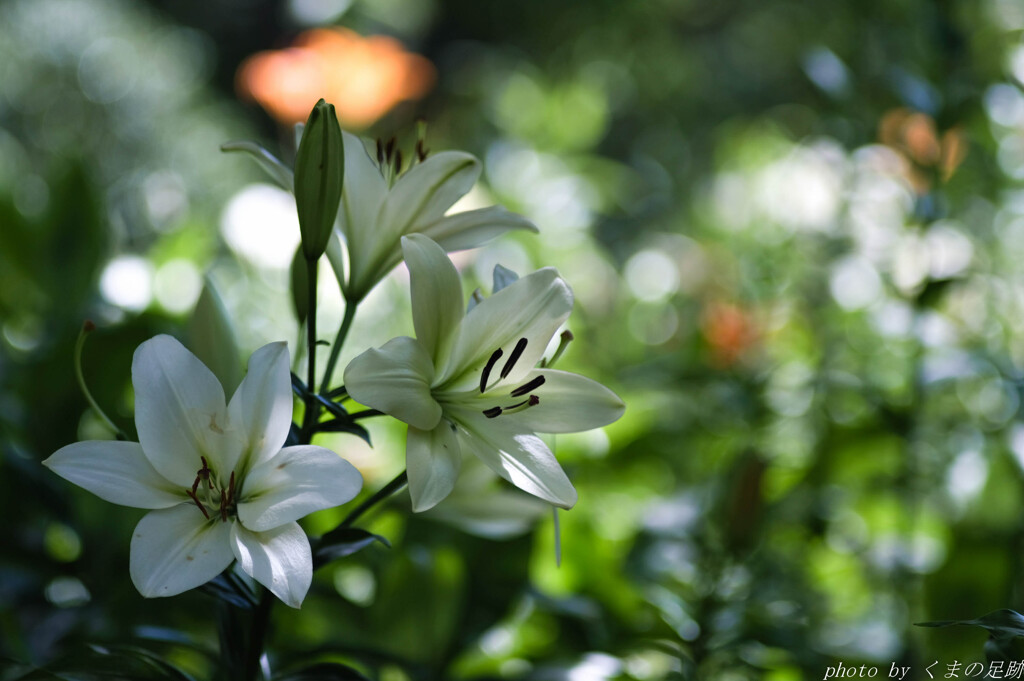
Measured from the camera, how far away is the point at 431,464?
0.86 ft

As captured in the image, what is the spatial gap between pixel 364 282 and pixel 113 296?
0.36 meters

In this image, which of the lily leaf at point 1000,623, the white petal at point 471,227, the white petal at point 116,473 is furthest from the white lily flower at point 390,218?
the lily leaf at point 1000,623

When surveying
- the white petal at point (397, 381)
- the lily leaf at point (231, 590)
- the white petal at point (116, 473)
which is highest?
the white petal at point (397, 381)

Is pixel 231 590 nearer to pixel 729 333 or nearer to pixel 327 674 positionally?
pixel 327 674

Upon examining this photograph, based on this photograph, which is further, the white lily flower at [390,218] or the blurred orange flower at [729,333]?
the blurred orange flower at [729,333]

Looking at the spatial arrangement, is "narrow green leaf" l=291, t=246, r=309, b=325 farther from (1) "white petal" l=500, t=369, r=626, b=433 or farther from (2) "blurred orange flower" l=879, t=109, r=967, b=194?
(2) "blurred orange flower" l=879, t=109, r=967, b=194

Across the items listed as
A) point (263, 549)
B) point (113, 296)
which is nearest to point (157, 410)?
point (263, 549)

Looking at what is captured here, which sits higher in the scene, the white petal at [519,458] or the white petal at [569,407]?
the white petal at [569,407]

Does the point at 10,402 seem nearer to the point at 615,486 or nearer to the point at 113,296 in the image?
the point at 113,296

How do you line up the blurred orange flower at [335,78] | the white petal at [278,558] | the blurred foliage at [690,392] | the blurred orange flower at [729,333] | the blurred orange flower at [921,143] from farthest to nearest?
the blurred orange flower at [335,78] → the blurred orange flower at [729,333] → the blurred orange flower at [921,143] → the blurred foliage at [690,392] → the white petal at [278,558]

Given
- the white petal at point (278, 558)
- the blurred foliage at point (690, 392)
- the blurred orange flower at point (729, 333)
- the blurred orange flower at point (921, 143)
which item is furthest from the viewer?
the blurred orange flower at point (729, 333)

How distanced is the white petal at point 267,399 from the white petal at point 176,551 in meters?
0.03

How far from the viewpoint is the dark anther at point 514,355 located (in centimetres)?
28

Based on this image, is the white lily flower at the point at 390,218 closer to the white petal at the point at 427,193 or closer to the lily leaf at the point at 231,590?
the white petal at the point at 427,193
